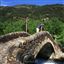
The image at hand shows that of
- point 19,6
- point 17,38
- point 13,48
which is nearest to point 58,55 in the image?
point 17,38

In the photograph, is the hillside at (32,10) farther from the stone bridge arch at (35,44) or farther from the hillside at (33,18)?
the stone bridge arch at (35,44)

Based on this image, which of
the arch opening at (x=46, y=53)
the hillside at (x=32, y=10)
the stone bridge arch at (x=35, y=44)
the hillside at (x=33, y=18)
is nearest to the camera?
the stone bridge arch at (x=35, y=44)

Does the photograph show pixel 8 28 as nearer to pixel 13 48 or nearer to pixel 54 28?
pixel 54 28

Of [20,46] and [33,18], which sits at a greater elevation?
[20,46]

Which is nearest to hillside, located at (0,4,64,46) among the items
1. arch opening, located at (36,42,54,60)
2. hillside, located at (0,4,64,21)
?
hillside, located at (0,4,64,21)

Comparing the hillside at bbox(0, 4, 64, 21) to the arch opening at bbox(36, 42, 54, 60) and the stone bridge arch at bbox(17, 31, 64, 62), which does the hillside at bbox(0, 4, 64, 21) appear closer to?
the arch opening at bbox(36, 42, 54, 60)

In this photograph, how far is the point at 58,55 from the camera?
31594 millimetres

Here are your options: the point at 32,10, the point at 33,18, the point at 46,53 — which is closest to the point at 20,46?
the point at 46,53

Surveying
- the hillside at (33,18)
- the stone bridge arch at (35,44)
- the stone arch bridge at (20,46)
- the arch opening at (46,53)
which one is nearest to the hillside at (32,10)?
the hillside at (33,18)

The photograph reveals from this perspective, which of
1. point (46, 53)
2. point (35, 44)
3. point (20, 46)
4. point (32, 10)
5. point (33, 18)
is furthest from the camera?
point (32, 10)

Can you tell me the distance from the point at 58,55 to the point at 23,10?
6488 cm

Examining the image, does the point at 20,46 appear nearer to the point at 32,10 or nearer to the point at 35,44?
the point at 35,44

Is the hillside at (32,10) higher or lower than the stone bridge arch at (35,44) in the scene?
lower

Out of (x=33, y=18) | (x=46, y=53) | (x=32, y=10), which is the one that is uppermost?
(x=46, y=53)
